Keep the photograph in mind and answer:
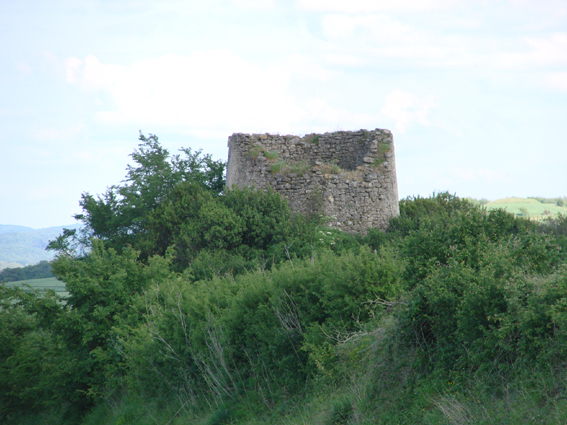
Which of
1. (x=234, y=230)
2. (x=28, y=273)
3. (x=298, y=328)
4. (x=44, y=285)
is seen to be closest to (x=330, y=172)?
(x=234, y=230)

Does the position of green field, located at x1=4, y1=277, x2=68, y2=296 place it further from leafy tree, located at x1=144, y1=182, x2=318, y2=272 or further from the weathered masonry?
the weathered masonry

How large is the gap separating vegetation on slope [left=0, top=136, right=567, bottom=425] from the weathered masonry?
104 cm

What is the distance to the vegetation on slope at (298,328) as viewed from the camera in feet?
18.2

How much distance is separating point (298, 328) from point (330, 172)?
11.9 meters

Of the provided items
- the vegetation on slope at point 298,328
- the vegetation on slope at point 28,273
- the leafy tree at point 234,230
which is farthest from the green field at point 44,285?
the vegetation on slope at point 28,273

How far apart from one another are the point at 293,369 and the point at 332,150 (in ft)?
50.1

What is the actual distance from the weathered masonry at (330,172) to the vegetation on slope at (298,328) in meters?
1.04

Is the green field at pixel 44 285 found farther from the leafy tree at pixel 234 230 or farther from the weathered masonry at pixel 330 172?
the weathered masonry at pixel 330 172

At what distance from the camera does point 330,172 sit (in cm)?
2045

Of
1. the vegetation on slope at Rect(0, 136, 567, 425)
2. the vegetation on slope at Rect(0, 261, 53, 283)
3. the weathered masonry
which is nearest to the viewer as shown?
the vegetation on slope at Rect(0, 136, 567, 425)

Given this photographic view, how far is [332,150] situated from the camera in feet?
75.9

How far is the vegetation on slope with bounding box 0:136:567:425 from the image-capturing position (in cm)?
554

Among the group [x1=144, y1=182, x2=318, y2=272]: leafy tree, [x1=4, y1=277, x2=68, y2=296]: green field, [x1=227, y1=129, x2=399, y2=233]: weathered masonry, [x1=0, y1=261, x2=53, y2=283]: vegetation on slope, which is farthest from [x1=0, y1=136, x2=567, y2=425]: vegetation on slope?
[x1=0, y1=261, x2=53, y2=283]: vegetation on slope

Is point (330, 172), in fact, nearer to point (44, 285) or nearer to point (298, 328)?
point (298, 328)
